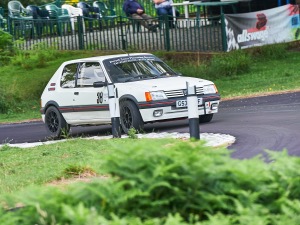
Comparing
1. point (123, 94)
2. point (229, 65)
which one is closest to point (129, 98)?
point (123, 94)

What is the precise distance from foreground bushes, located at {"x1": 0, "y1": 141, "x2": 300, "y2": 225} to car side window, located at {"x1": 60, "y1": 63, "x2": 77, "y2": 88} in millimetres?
13700

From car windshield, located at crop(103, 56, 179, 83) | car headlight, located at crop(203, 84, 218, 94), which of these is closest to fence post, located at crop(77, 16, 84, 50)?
car windshield, located at crop(103, 56, 179, 83)

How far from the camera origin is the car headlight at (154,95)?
715 inches

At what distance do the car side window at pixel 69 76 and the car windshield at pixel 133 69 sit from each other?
0.88 metres

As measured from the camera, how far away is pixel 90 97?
63.2 feet

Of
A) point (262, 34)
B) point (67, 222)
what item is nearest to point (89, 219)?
point (67, 222)

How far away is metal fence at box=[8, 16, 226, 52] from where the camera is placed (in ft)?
102

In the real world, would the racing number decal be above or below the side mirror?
below

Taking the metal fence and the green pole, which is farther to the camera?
the green pole

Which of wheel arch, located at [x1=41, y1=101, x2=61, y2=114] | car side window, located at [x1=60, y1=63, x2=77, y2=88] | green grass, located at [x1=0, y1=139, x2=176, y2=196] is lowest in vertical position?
green grass, located at [x1=0, y1=139, x2=176, y2=196]

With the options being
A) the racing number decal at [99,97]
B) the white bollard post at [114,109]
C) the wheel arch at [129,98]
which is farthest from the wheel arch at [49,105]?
the white bollard post at [114,109]

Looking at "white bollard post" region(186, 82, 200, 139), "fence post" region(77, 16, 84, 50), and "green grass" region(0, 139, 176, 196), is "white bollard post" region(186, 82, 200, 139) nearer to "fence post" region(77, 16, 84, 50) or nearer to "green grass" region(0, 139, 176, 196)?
"green grass" region(0, 139, 176, 196)

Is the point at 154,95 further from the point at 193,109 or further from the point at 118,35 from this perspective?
the point at 118,35

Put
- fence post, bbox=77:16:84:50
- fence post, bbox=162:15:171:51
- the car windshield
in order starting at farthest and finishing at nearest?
fence post, bbox=77:16:84:50 → fence post, bbox=162:15:171:51 → the car windshield
